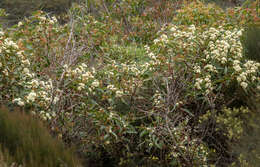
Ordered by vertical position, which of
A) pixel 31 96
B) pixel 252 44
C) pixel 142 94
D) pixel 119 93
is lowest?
pixel 142 94

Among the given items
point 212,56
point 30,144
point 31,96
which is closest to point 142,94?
point 212,56

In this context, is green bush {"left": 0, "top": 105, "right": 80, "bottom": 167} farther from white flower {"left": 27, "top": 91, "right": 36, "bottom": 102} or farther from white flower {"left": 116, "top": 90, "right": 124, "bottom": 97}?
white flower {"left": 116, "top": 90, "right": 124, "bottom": 97}

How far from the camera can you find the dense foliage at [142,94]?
3215mm

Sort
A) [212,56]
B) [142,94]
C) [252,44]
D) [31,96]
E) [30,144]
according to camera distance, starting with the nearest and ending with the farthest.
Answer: [30,144], [31,96], [212,56], [142,94], [252,44]

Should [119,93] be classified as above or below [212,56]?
below

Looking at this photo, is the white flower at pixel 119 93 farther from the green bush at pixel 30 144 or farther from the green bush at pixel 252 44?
the green bush at pixel 252 44

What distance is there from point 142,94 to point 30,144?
2.28 meters

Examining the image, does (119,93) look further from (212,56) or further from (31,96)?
(212,56)

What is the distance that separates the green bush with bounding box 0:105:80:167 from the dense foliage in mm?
562

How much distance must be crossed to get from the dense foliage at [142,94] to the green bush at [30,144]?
562mm

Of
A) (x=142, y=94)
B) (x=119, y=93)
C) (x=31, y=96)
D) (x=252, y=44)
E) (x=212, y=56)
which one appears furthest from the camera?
(x=252, y=44)

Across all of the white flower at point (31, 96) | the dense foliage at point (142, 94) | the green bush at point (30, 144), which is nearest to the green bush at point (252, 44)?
the dense foliage at point (142, 94)

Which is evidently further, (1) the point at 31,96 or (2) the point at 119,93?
(2) the point at 119,93

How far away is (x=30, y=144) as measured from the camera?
1.95 metres
